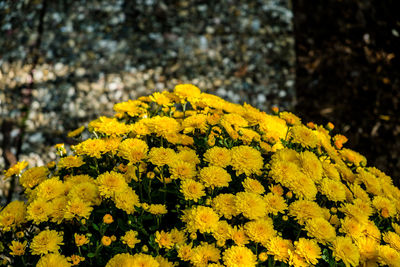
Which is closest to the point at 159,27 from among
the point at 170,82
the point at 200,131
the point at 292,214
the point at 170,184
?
the point at 170,82

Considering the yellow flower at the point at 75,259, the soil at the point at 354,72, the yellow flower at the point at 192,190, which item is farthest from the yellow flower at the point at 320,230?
the soil at the point at 354,72

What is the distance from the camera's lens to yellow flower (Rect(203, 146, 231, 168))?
4.30 feet

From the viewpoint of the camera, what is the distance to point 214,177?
126 cm

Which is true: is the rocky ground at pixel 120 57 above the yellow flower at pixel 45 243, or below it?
below

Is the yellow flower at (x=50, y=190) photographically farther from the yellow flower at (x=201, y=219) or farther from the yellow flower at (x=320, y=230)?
the yellow flower at (x=320, y=230)

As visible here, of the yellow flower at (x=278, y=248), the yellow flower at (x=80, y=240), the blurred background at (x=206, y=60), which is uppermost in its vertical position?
the yellow flower at (x=278, y=248)

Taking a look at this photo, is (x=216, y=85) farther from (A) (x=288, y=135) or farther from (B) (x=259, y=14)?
(A) (x=288, y=135)

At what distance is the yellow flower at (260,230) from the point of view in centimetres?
115

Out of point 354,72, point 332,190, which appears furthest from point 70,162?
point 354,72

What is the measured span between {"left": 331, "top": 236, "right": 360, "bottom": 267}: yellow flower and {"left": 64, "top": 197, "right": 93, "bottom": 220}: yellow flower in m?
0.77

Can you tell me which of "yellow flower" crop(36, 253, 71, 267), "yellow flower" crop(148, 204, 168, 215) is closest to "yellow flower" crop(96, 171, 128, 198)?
"yellow flower" crop(148, 204, 168, 215)

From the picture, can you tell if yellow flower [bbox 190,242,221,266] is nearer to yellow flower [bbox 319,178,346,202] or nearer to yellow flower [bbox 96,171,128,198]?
yellow flower [bbox 96,171,128,198]

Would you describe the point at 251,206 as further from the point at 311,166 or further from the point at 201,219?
the point at 311,166

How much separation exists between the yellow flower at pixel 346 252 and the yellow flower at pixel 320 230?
0.08ft
